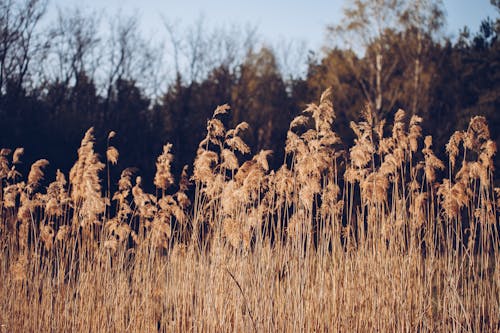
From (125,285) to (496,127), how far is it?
13.3m

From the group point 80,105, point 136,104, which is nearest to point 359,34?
point 136,104

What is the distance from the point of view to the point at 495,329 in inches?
168

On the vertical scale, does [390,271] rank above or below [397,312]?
above

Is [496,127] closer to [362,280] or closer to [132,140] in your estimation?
[132,140]

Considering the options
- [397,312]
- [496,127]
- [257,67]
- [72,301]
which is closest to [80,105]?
[257,67]

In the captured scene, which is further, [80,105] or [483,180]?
[80,105]

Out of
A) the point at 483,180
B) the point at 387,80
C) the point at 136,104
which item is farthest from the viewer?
the point at 387,80

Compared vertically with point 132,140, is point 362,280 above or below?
below

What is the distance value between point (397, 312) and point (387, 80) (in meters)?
18.9

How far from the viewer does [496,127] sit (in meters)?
15.1

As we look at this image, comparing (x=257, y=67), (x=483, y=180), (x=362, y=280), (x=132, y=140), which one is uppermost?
(x=257, y=67)

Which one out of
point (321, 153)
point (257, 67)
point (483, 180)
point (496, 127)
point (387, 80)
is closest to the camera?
point (321, 153)

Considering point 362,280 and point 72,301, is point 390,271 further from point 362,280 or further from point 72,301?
point 72,301

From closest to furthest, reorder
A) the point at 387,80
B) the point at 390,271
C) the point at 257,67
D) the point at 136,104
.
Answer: the point at 390,271, the point at 136,104, the point at 387,80, the point at 257,67
